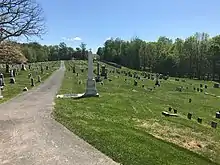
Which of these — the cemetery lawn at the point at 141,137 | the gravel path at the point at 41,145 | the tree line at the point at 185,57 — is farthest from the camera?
the tree line at the point at 185,57

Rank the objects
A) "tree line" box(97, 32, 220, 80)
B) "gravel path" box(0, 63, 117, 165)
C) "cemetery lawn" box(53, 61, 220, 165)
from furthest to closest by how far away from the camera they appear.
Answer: "tree line" box(97, 32, 220, 80) < "cemetery lawn" box(53, 61, 220, 165) < "gravel path" box(0, 63, 117, 165)

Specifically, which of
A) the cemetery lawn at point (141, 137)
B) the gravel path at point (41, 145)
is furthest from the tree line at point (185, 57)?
the gravel path at point (41, 145)

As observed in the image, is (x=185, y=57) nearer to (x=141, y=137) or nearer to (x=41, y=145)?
(x=141, y=137)

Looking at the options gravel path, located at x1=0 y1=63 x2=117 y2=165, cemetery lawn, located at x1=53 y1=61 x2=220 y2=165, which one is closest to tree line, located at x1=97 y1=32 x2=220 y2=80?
cemetery lawn, located at x1=53 y1=61 x2=220 y2=165

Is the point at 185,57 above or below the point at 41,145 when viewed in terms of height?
above

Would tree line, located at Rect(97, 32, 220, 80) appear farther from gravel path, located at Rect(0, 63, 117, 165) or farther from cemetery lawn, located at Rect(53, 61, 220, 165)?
gravel path, located at Rect(0, 63, 117, 165)

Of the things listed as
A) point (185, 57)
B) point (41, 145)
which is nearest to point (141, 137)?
point (41, 145)

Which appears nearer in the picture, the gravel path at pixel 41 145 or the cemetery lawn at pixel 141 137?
the gravel path at pixel 41 145

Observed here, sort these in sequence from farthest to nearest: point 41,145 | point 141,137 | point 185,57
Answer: point 185,57 → point 141,137 → point 41,145

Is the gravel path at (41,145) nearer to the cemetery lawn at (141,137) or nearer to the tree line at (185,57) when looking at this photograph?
the cemetery lawn at (141,137)

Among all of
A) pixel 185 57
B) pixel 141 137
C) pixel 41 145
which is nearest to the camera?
pixel 41 145

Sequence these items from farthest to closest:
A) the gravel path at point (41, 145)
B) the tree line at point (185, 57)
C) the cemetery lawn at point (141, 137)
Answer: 1. the tree line at point (185, 57)
2. the cemetery lawn at point (141, 137)
3. the gravel path at point (41, 145)

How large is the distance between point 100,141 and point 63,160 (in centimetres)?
198

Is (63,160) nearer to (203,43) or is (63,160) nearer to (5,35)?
(5,35)
